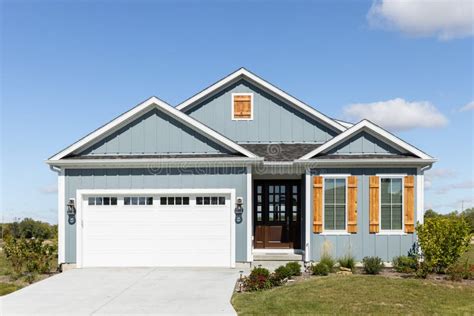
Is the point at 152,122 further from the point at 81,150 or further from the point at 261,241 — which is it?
the point at 261,241

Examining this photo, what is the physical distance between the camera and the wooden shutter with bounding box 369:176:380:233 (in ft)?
49.2

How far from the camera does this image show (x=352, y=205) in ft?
49.3

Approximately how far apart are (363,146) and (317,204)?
2376 millimetres

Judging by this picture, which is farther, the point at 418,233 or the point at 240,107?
the point at 240,107

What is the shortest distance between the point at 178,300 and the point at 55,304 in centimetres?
257

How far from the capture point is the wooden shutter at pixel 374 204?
14984 mm

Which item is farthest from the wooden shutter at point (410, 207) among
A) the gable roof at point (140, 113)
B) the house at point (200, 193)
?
the gable roof at point (140, 113)

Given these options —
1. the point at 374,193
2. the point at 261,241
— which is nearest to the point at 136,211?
the point at 261,241

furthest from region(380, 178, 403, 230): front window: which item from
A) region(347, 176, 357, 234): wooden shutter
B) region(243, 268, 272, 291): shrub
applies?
region(243, 268, 272, 291): shrub

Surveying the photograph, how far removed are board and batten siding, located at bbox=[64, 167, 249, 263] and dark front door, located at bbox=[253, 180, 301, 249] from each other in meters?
2.40

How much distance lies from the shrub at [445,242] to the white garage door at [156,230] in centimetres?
566

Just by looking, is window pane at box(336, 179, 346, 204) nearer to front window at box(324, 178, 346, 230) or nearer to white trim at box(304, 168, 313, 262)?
front window at box(324, 178, 346, 230)

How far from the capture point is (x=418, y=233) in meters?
14.0

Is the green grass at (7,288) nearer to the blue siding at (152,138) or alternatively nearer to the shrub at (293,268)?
the blue siding at (152,138)
